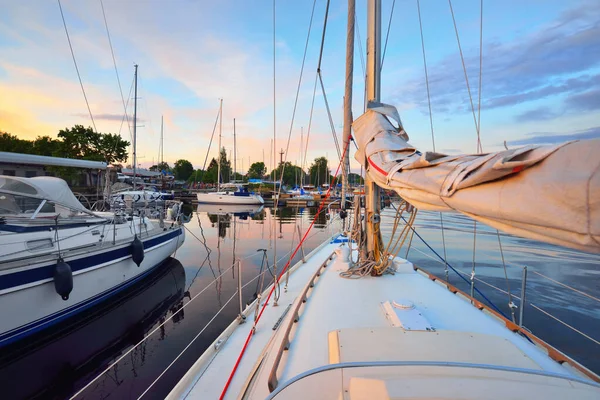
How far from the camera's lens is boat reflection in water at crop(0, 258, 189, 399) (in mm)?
4125

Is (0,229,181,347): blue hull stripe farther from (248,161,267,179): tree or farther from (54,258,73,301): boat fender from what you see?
(248,161,267,179): tree

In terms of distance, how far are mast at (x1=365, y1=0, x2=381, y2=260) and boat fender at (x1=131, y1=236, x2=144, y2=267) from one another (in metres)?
5.80

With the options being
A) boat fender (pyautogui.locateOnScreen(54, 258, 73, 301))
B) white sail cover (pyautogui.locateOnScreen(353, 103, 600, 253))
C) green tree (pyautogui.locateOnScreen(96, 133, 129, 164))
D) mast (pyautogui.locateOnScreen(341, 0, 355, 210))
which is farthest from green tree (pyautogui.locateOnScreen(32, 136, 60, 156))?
white sail cover (pyautogui.locateOnScreen(353, 103, 600, 253))

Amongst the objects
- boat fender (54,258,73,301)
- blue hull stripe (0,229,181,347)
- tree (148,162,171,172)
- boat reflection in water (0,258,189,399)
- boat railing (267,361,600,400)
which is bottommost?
boat reflection in water (0,258,189,399)

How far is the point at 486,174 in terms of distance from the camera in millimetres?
1324

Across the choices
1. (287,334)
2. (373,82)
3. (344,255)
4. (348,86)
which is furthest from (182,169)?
(287,334)

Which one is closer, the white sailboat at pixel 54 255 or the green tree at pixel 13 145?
the white sailboat at pixel 54 255

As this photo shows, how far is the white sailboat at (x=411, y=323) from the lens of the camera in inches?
46.6

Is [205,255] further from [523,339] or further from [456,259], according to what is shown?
[523,339]

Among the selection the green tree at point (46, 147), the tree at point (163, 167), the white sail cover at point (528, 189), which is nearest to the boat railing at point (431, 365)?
the white sail cover at point (528, 189)

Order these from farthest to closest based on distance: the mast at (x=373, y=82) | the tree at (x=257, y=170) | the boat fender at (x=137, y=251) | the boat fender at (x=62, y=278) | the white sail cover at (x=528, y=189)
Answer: the tree at (x=257, y=170), the boat fender at (x=137, y=251), the boat fender at (x=62, y=278), the mast at (x=373, y=82), the white sail cover at (x=528, y=189)

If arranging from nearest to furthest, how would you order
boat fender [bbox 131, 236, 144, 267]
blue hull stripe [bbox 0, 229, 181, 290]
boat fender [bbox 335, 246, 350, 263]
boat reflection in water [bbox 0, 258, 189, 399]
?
boat reflection in water [bbox 0, 258, 189, 399] < blue hull stripe [bbox 0, 229, 181, 290] < boat fender [bbox 335, 246, 350, 263] < boat fender [bbox 131, 236, 144, 267]

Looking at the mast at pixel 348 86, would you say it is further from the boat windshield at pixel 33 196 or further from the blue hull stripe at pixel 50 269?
the boat windshield at pixel 33 196

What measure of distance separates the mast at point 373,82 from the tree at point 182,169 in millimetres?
83864
